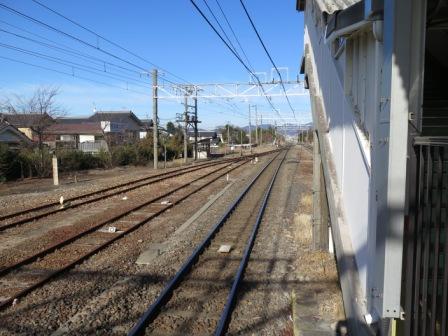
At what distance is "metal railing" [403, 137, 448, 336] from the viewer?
2932mm

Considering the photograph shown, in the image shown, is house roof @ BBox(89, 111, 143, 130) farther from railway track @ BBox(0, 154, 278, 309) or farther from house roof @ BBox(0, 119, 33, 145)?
railway track @ BBox(0, 154, 278, 309)

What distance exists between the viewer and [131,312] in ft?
20.6

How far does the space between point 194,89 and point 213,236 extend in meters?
27.2

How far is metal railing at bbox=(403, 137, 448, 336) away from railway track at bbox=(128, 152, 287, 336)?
9.66 feet

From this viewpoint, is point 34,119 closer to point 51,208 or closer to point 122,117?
point 51,208

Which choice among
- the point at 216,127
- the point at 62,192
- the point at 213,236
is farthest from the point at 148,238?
the point at 216,127

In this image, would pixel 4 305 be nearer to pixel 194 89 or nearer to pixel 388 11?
pixel 388 11

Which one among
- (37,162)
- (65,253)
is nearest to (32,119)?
(37,162)

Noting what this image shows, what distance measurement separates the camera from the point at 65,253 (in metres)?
9.49

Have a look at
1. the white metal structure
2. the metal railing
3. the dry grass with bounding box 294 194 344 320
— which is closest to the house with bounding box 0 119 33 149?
the dry grass with bounding box 294 194 344 320

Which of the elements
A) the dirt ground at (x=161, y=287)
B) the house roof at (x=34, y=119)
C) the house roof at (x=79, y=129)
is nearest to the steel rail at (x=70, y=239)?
the dirt ground at (x=161, y=287)

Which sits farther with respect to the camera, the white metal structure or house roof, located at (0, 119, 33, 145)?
house roof, located at (0, 119, 33, 145)

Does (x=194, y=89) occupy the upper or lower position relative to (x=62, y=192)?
upper

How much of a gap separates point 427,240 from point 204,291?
4.71 metres
